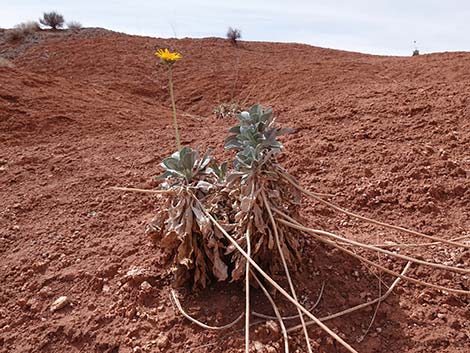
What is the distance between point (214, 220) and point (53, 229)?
1.07 meters

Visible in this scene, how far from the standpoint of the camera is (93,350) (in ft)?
5.05

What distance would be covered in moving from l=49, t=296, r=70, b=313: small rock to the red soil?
2 centimetres

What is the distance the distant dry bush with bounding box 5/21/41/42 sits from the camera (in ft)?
38.1

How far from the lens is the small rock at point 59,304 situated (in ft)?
5.65

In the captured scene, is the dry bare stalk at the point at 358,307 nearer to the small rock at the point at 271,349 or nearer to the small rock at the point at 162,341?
the small rock at the point at 271,349

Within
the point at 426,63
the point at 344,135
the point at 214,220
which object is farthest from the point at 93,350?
the point at 426,63

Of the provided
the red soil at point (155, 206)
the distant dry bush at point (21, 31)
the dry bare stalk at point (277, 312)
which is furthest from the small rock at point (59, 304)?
the distant dry bush at point (21, 31)

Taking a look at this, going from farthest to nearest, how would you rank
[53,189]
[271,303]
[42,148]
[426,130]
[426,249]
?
1. [42,148]
2. [426,130]
3. [53,189]
4. [426,249]
5. [271,303]

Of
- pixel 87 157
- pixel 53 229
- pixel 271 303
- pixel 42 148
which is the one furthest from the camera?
pixel 42 148

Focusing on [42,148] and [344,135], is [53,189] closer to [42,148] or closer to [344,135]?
[42,148]

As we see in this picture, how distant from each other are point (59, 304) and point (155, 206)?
727 millimetres

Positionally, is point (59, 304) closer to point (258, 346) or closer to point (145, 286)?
point (145, 286)

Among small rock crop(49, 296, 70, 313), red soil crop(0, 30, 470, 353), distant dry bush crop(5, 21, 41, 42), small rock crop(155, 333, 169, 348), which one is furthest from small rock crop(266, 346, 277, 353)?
distant dry bush crop(5, 21, 41, 42)

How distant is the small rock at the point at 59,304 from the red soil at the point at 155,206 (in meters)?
0.02
